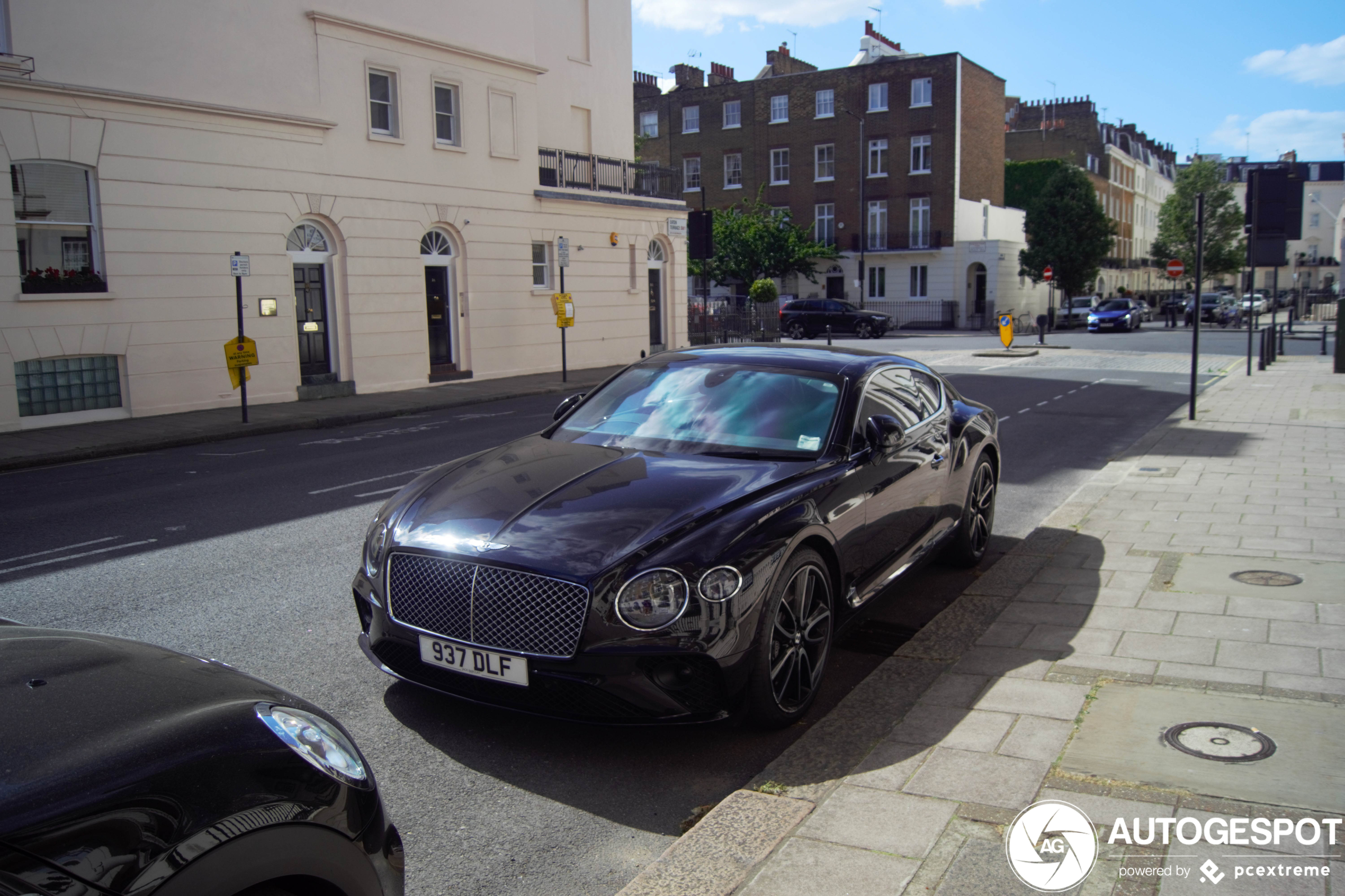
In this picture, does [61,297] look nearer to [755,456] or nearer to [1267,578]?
[755,456]

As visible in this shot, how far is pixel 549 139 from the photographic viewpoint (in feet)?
92.3

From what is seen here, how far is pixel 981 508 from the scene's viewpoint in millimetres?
6906

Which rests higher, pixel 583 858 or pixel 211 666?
pixel 211 666

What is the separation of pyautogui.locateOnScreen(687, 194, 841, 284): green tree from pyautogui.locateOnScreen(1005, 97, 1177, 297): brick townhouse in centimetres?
2157

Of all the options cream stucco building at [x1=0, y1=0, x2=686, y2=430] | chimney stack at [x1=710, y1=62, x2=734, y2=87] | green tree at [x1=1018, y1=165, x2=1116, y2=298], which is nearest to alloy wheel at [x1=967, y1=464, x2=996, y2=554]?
cream stucco building at [x1=0, y1=0, x2=686, y2=430]

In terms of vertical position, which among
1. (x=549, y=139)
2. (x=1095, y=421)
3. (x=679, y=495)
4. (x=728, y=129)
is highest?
(x=728, y=129)

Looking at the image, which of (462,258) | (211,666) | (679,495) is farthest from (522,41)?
(211,666)

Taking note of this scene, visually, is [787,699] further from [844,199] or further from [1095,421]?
[844,199]

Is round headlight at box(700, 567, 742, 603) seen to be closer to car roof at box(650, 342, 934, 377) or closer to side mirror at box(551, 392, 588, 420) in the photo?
car roof at box(650, 342, 934, 377)

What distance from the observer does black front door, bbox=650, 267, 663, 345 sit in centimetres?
3133

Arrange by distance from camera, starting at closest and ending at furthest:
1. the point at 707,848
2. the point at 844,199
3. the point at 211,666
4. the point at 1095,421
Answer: the point at 211,666 → the point at 707,848 → the point at 1095,421 → the point at 844,199

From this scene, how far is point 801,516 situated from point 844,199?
57.8m

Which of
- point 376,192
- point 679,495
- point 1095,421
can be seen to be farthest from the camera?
point 376,192

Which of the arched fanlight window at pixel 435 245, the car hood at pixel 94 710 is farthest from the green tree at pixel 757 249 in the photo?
the car hood at pixel 94 710
